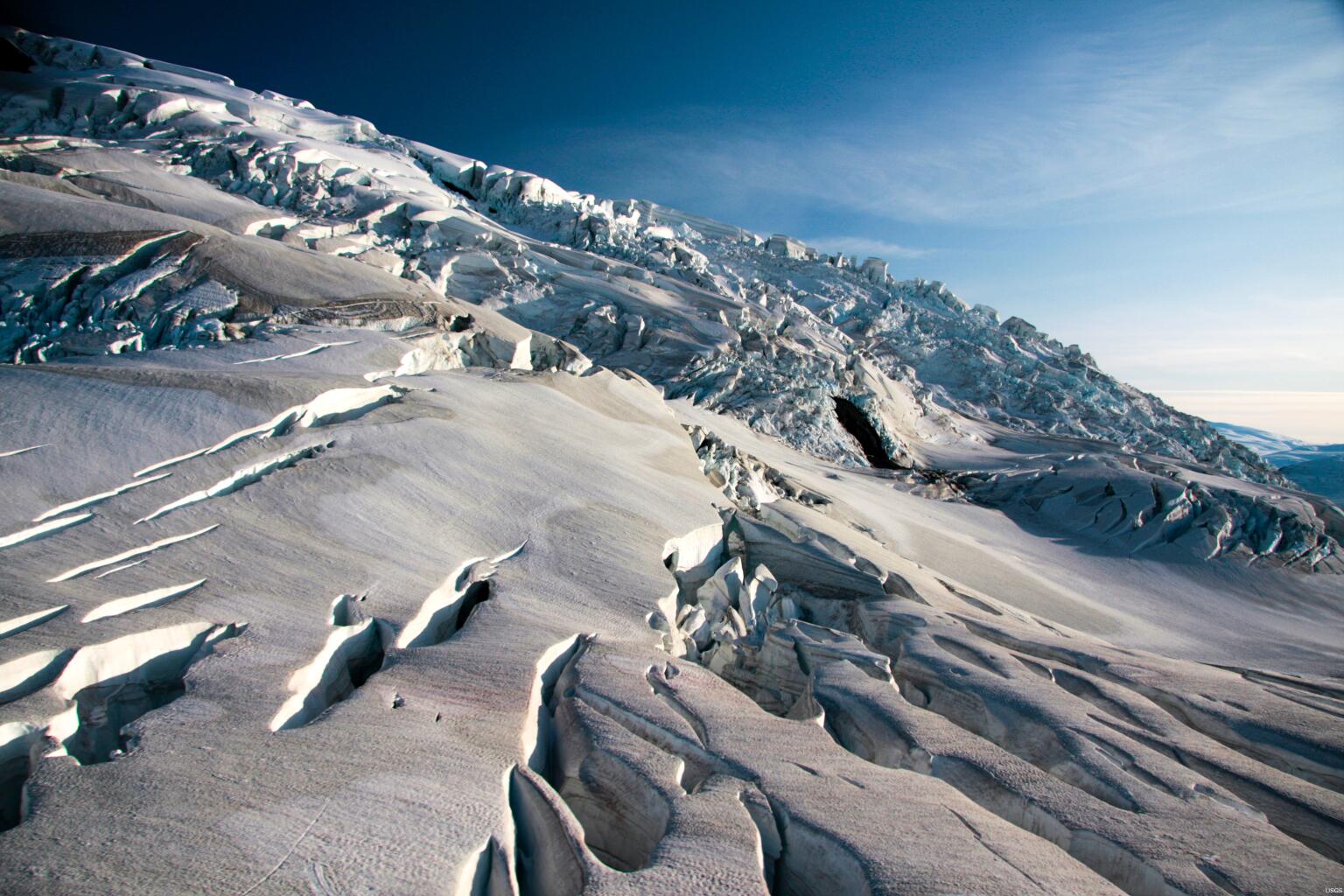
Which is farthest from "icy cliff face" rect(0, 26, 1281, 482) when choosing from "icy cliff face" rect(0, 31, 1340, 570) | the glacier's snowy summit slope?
the glacier's snowy summit slope

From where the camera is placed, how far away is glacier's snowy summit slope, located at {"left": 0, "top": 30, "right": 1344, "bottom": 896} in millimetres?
3152

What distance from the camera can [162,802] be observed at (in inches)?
116

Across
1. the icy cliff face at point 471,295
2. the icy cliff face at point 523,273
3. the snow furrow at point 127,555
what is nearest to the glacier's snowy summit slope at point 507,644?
the snow furrow at point 127,555

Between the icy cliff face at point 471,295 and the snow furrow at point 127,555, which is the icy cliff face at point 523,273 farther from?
the snow furrow at point 127,555

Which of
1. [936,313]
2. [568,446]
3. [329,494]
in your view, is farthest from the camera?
[936,313]

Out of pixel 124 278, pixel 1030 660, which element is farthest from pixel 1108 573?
pixel 124 278

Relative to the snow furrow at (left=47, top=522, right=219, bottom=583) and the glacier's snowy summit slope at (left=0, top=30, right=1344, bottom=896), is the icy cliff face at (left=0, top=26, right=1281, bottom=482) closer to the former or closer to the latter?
the glacier's snowy summit slope at (left=0, top=30, right=1344, bottom=896)

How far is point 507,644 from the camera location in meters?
4.74

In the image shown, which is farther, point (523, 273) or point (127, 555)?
point (523, 273)

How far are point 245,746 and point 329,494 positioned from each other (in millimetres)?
3032

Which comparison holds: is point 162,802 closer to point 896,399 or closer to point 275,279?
point 275,279

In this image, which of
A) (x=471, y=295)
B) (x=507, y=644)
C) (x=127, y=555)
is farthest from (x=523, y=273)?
(x=507, y=644)

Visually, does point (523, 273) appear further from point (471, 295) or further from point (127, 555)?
point (127, 555)

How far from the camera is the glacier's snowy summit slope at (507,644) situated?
315 cm
